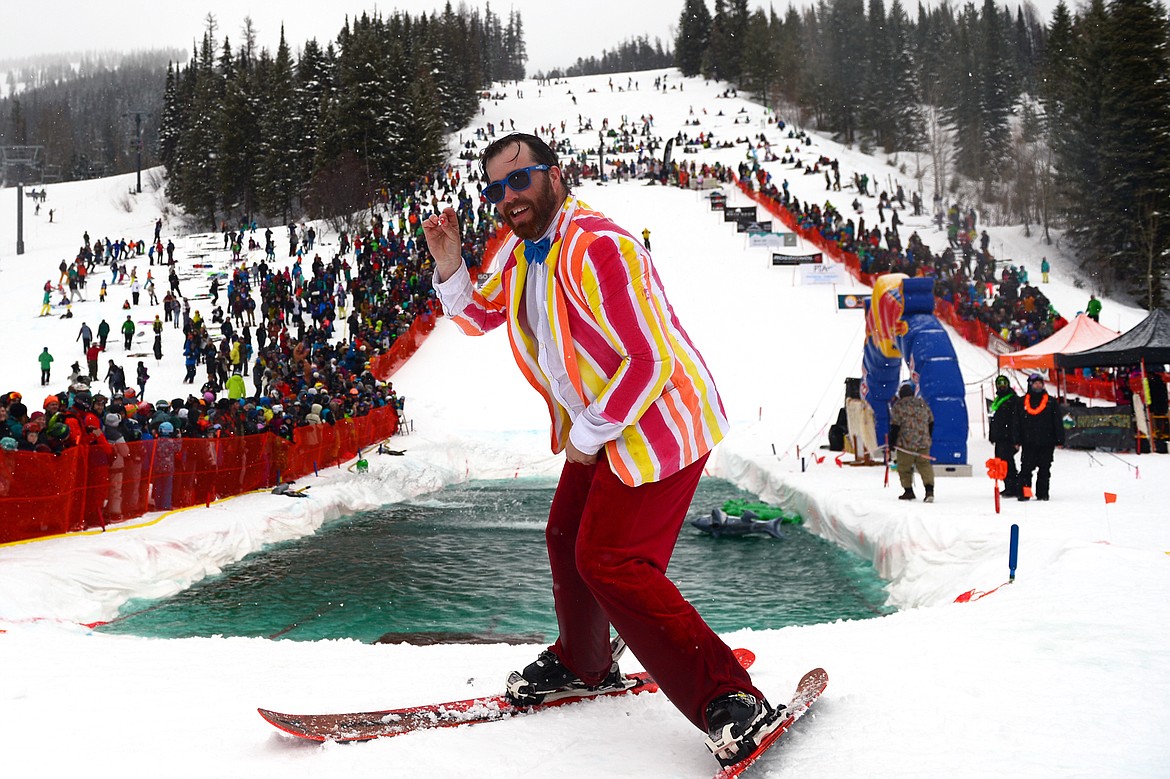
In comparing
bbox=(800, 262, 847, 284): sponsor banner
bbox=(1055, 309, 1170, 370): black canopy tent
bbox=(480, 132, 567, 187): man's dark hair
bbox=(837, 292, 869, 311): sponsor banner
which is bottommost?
bbox=(1055, 309, 1170, 370): black canopy tent

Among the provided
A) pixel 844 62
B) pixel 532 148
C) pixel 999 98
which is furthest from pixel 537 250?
pixel 844 62

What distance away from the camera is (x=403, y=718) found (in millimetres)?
2863

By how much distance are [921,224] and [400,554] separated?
35.8m

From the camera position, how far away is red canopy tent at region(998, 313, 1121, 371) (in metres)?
17.8

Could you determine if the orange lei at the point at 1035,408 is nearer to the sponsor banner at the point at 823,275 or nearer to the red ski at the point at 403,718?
the red ski at the point at 403,718

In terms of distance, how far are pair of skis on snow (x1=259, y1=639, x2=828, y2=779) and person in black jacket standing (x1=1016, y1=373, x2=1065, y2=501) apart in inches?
317

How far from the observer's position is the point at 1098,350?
15734 millimetres

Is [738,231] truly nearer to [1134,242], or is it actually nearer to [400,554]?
[1134,242]

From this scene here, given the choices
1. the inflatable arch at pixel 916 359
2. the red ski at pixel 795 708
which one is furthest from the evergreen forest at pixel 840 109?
the red ski at pixel 795 708

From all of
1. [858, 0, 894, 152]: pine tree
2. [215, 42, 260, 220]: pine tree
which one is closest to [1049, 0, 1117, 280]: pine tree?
[858, 0, 894, 152]: pine tree

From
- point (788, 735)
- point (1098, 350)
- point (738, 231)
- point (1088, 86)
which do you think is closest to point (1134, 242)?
point (1088, 86)

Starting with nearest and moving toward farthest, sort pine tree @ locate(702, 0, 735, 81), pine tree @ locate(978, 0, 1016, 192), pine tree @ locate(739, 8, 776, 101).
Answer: pine tree @ locate(978, 0, 1016, 192)
pine tree @ locate(739, 8, 776, 101)
pine tree @ locate(702, 0, 735, 81)

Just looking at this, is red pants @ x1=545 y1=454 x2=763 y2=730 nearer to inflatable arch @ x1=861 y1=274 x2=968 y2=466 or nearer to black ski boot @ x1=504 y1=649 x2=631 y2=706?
black ski boot @ x1=504 y1=649 x2=631 y2=706

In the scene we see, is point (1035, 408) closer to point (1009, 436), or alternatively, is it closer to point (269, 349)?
point (1009, 436)
